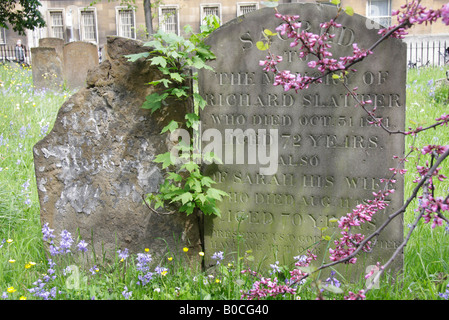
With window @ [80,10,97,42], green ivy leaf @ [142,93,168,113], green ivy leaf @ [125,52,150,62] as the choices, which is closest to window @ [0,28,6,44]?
window @ [80,10,97,42]

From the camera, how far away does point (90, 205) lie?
3508 mm

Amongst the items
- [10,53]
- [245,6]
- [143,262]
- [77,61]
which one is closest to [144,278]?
[143,262]

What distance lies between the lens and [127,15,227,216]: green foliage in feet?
10.4

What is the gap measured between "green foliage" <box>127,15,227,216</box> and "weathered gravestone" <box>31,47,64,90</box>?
848cm

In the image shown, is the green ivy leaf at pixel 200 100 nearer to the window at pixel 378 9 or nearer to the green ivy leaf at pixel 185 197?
the green ivy leaf at pixel 185 197

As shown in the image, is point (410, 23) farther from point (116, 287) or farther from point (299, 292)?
point (116, 287)

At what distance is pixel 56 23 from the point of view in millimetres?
25875

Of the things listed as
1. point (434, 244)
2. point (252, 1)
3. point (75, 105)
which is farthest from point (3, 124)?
point (252, 1)

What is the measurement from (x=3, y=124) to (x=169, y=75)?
4.66 metres

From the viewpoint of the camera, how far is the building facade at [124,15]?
2250 cm

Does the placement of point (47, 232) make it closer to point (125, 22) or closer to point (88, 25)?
point (125, 22)

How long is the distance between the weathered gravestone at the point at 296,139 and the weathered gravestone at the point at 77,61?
31.5 feet

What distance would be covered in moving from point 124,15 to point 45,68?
15153 millimetres

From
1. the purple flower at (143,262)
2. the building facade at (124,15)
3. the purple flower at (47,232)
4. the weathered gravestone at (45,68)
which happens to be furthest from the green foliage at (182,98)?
the building facade at (124,15)
